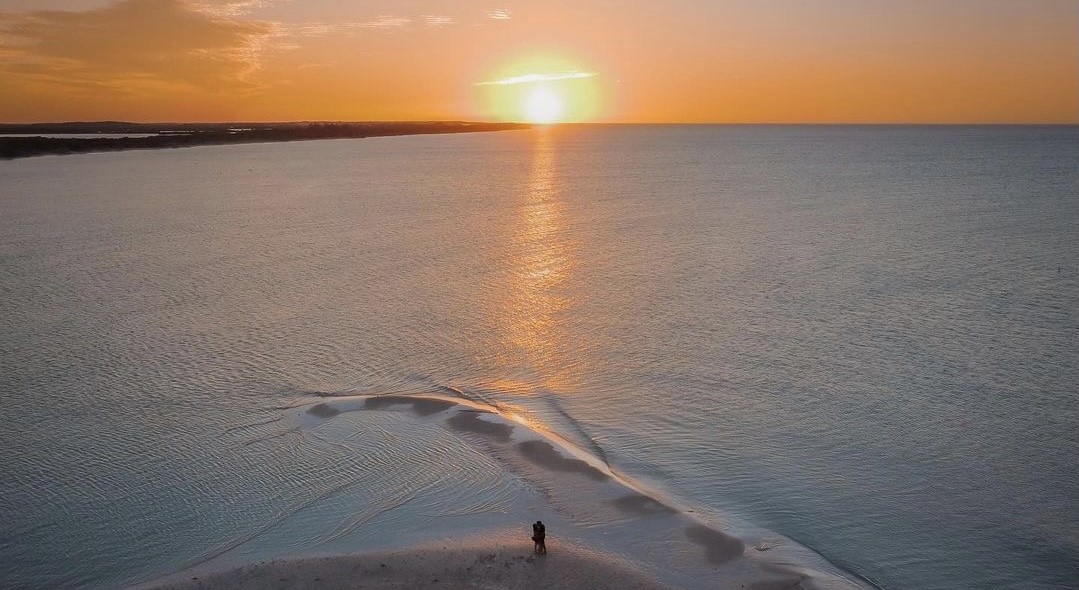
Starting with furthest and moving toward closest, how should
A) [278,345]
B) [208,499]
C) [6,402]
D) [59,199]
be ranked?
[59,199] → [278,345] → [6,402] → [208,499]

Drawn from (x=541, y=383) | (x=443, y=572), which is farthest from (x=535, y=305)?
(x=443, y=572)

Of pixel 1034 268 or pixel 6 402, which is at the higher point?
pixel 1034 268

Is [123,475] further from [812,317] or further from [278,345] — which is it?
[812,317]

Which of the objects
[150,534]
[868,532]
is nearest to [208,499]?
[150,534]

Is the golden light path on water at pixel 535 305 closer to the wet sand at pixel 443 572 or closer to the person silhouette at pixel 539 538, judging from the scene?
the person silhouette at pixel 539 538

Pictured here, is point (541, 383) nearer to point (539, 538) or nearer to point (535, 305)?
point (535, 305)

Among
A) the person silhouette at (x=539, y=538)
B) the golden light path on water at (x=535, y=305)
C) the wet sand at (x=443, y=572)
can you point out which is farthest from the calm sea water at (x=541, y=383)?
the person silhouette at (x=539, y=538)
